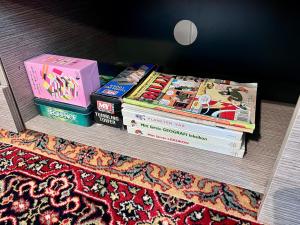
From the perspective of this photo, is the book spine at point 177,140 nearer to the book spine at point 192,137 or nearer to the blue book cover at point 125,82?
the book spine at point 192,137

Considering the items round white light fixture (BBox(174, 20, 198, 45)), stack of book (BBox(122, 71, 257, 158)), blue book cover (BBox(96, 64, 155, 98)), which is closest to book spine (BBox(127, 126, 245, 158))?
stack of book (BBox(122, 71, 257, 158))

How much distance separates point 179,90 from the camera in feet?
2.25

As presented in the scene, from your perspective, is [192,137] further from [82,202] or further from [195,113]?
[82,202]

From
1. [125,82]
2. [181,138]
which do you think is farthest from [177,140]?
[125,82]

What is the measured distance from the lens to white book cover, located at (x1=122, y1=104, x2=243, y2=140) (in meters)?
0.56

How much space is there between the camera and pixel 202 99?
25.1 inches

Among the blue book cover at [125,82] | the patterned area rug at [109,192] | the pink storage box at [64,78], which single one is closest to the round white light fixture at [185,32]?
the blue book cover at [125,82]

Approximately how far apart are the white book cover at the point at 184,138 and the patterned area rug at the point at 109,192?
8cm

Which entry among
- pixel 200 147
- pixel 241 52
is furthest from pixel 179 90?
pixel 241 52

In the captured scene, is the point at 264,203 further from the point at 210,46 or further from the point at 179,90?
the point at 210,46

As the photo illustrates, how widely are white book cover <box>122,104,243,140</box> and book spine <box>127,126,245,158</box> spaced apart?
1.2 inches

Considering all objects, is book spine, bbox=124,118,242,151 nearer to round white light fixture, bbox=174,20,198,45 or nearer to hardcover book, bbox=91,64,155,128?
hardcover book, bbox=91,64,155,128

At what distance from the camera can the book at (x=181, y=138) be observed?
1.90ft

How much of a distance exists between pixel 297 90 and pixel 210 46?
31cm
